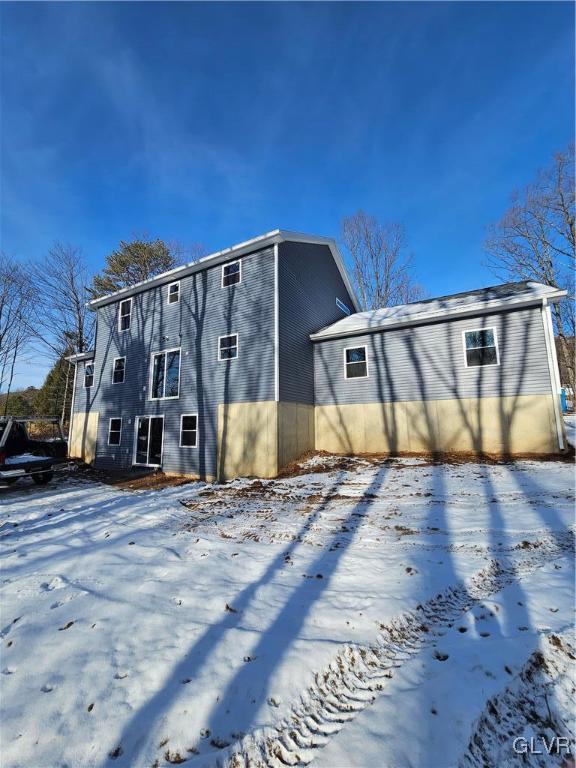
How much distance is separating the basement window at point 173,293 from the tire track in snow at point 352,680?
552 inches

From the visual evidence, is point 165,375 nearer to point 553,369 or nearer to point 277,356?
point 277,356

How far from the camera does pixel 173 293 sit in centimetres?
1455

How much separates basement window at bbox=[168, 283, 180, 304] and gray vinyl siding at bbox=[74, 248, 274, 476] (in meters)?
0.25

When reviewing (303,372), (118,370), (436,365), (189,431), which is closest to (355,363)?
(303,372)

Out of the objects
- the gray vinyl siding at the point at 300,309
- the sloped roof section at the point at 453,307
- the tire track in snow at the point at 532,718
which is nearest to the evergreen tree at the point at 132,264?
the gray vinyl siding at the point at 300,309

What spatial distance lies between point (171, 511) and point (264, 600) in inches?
153

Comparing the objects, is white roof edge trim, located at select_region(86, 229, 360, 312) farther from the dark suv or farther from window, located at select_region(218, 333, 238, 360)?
the dark suv

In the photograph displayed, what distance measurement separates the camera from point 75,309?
78.7 feet

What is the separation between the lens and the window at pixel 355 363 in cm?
1244

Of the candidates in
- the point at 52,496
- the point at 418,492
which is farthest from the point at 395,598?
the point at 52,496

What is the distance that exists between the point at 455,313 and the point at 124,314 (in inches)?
569

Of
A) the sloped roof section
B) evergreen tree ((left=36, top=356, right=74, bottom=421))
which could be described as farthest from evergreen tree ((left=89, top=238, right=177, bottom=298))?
the sloped roof section

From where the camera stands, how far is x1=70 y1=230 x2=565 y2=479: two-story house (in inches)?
398

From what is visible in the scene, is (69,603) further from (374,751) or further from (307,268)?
(307,268)
